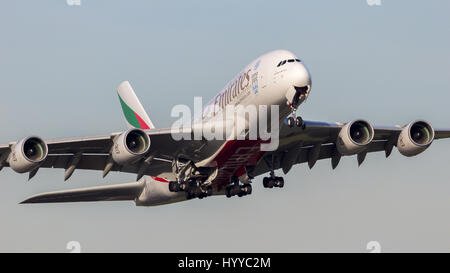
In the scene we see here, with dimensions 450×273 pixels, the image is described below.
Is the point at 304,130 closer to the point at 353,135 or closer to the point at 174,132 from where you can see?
the point at 353,135

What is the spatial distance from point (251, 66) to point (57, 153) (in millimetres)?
10395

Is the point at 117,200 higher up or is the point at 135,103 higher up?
the point at 135,103

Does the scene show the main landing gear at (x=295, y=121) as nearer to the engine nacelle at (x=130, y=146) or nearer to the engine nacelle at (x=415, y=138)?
the engine nacelle at (x=130, y=146)

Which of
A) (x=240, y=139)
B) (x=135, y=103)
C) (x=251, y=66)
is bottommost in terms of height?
(x=240, y=139)

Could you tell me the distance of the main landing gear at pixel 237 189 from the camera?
44.4 metres

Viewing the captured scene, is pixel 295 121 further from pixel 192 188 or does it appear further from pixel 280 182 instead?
pixel 192 188

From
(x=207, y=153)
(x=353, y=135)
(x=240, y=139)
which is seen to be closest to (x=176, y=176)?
(x=207, y=153)

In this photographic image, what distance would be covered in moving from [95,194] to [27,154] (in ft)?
28.6

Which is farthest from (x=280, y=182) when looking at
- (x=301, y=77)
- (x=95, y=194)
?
(x=95, y=194)

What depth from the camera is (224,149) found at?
3969 centimetres

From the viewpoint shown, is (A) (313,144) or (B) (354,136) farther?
(A) (313,144)

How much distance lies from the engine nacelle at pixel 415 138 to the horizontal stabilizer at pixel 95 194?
571 inches

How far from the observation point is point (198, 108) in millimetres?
43688

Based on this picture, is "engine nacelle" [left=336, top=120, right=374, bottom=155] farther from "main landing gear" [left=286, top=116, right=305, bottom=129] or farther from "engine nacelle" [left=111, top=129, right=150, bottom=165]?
"engine nacelle" [left=111, top=129, right=150, bottom=165]
